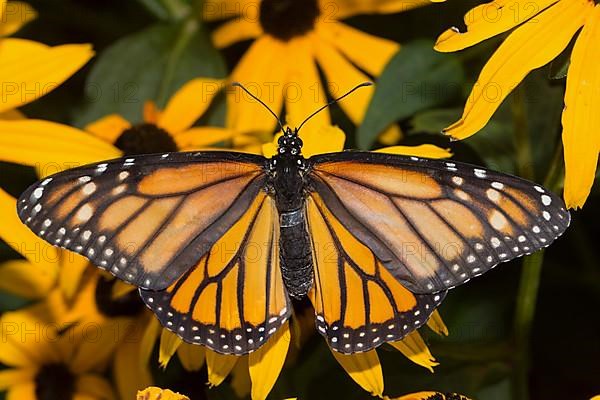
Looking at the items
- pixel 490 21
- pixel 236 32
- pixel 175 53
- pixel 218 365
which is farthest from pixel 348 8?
pixel 218 365

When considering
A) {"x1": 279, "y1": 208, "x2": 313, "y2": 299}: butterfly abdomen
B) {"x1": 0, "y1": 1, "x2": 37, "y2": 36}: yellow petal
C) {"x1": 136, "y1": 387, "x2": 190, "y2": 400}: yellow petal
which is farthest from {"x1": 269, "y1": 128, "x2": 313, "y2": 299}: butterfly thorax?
{"x1": 0, "y1": 1, "x2": 37, "y2": 36}: yellow petal

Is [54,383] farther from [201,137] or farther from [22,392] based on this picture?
[201,137]

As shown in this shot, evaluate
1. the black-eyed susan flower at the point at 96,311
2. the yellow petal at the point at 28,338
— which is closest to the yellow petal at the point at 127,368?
the black-eyed susan flower at the point at 96,311

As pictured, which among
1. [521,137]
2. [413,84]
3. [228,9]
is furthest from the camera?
[228,9]

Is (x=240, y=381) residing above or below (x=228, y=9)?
below

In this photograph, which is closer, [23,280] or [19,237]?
[19,237]

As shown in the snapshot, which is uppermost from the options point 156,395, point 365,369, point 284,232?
point 284,232

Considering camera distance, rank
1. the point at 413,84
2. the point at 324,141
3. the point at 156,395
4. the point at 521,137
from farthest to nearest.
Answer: the point at 413,84 → the point at 521,137 → the point at 324,141 → the point at 156,395

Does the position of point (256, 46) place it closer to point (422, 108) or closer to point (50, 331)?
point (422, 108)
